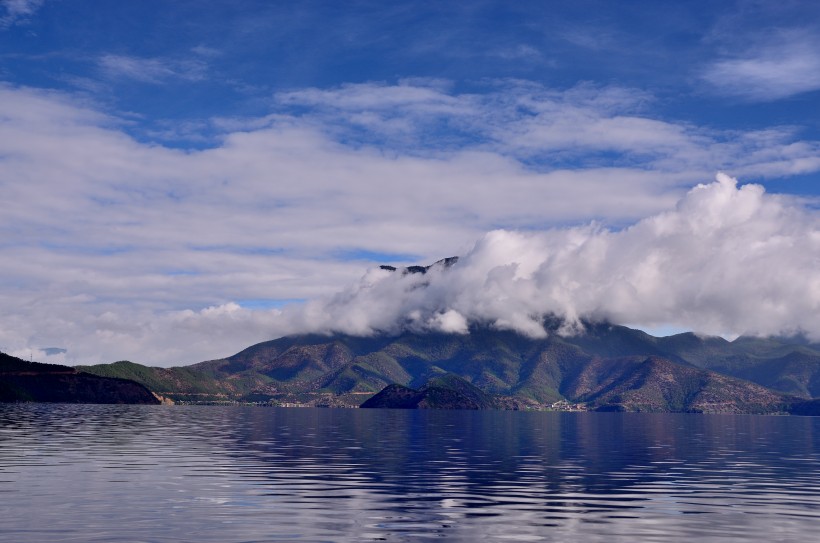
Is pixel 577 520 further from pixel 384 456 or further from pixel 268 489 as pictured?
pixel 384 456

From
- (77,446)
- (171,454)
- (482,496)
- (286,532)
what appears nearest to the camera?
(286,532)

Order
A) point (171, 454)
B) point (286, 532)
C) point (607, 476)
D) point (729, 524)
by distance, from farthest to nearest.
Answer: point (171, 454) < point (607, 476) < point (729, 524) < point (286, 532)

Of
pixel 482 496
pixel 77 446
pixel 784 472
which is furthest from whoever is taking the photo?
pixel 77 446

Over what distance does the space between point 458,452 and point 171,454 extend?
45889 mm

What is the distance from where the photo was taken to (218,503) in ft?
199

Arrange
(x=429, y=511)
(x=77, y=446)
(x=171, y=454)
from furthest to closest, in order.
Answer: (x=77, y=446) → (x=171, y=454) → (x=429, y=511)

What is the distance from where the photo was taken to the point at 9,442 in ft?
409

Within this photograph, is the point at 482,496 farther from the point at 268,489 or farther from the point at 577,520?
the point at 268,489

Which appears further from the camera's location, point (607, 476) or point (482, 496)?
point (607, 476)

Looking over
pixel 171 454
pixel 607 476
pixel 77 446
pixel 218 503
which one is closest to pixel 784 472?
pixel 607 476

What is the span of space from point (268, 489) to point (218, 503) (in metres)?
9.67

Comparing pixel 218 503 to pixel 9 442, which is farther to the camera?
pixel 9 442

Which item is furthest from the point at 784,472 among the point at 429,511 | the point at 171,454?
the point at 171,454

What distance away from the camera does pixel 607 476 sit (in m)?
89.3
